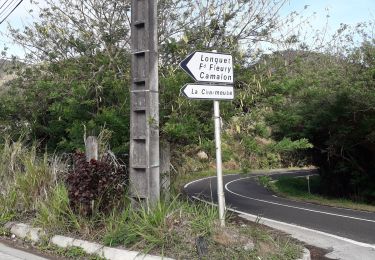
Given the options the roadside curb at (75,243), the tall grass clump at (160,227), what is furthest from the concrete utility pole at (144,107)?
the roadside curb at (75,243)

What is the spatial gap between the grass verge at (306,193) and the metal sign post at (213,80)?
12.9 metres

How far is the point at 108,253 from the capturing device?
7840 mm

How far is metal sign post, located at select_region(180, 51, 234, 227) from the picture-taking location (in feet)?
25.6

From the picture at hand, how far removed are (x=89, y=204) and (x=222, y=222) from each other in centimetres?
222

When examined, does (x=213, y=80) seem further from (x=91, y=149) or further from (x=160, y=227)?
(x=91, y=149)

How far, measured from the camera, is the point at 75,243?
8.40 meters

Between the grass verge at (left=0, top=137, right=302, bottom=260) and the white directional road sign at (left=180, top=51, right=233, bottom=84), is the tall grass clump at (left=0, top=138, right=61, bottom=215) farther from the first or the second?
the white directional road sign at (left=180, top=51, right=233, bottom=84)

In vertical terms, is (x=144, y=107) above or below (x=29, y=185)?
above

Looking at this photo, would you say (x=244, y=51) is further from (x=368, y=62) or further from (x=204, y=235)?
(x=368, y=62)

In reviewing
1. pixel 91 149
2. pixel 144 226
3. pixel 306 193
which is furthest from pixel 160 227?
pixel 306 193

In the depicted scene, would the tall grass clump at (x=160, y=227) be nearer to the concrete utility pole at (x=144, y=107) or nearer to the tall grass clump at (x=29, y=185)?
the concrete utility pole at (x=144, y=107)

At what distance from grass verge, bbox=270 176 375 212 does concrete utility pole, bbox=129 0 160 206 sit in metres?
12.7

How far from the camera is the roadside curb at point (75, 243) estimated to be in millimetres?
7531

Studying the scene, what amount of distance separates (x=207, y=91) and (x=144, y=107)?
1.53 m
